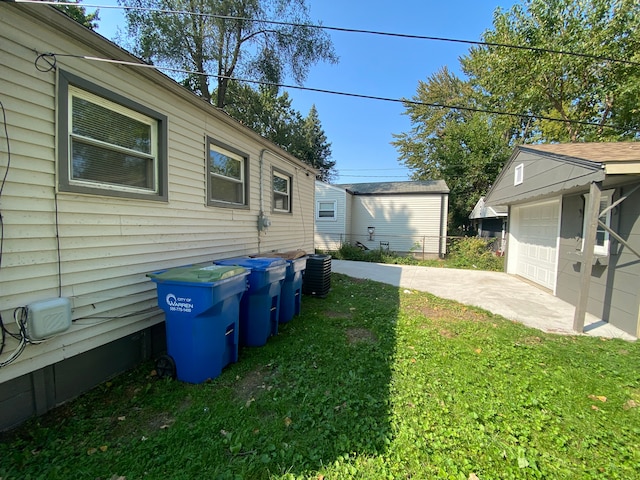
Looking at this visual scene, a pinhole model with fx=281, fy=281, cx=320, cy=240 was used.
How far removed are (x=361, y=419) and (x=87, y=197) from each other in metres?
3.20

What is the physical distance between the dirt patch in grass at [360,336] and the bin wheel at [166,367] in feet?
7.23

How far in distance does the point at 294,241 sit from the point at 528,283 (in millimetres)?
6946

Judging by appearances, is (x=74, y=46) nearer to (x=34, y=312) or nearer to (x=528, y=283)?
(x=34, y=312)

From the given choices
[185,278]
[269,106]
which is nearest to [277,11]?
[269,106]

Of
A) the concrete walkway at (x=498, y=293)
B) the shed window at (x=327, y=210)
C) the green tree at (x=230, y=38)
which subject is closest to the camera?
the concrete walkway at (x=498, y=293)

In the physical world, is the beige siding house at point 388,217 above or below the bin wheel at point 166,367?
above

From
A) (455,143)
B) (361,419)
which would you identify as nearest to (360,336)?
(361,419)

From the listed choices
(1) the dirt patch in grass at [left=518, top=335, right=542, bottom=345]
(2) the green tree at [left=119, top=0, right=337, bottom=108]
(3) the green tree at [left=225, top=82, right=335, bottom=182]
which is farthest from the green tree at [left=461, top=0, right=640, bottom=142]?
(1) the dirt patch in grass at [left=518, top=335, right=542, bottom=345]

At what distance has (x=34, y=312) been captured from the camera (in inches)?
85.2

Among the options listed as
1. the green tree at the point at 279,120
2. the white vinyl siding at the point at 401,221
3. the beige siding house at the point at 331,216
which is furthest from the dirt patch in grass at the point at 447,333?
the beige siding house at the point at 331,216

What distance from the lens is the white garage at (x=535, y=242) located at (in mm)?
7020

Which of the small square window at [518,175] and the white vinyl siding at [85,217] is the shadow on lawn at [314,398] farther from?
the small square window at [518,175]

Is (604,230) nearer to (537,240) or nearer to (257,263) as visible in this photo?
(537,240)

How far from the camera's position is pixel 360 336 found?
4172 millimetres
